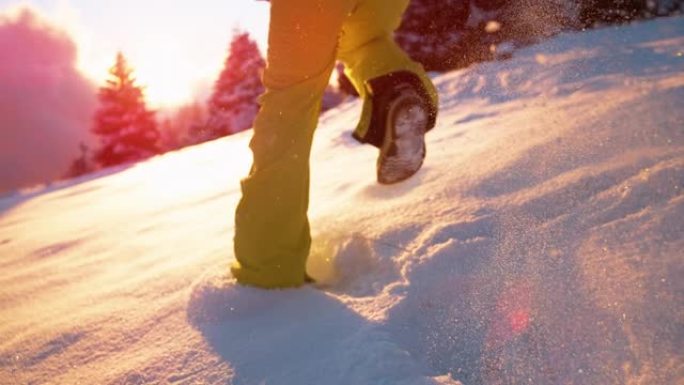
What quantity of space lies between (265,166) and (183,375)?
463mm

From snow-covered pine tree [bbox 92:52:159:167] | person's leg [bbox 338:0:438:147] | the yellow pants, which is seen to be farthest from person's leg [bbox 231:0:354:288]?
snow-covered pine tree [bbox 92:52:159:167]

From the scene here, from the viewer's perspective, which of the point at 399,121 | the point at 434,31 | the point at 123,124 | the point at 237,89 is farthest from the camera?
the point at 123,124

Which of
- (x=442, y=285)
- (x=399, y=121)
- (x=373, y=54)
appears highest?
(x=373, y=54)

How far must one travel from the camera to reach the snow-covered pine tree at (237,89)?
717 inches

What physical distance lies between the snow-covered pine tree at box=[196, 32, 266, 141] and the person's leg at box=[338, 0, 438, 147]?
17164 mm

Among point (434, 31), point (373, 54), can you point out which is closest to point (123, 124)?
point (434, 31)

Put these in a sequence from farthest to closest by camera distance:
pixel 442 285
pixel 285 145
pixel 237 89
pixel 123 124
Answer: pixel 123 124 → pixel 237 89 → pixel 285 145 → pixel 442 285

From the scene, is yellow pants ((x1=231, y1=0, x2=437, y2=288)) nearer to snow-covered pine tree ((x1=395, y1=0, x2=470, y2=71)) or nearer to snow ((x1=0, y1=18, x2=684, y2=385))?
snow ((x1=0, y1=18, x2=684, y2=385))

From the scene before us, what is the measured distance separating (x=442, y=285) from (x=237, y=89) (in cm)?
1859

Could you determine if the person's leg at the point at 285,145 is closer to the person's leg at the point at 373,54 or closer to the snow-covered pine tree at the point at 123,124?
the person's leg at the point at 373,54

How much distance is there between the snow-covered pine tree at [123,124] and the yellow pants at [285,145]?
2025 cm

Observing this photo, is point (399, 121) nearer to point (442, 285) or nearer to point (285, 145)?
point (285, 145)

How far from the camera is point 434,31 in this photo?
23.7ft

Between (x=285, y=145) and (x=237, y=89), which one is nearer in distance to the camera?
(x=285, y=145)
